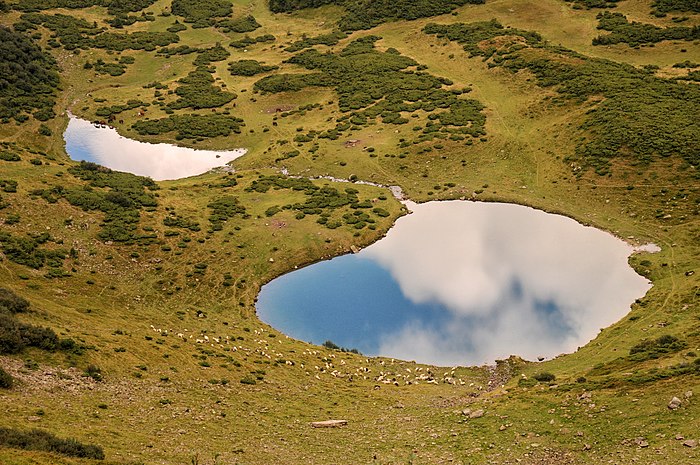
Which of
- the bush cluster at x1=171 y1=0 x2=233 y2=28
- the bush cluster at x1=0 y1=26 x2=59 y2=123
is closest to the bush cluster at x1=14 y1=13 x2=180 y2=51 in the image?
the bush cluster at x1=171 y1=0 x2=233 y2=28

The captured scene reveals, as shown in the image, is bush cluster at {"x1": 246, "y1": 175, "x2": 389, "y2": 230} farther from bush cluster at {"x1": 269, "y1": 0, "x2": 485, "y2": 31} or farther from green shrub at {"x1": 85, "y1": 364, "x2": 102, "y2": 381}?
bush cluster at {"x1": 269, "y1": 0, "x2": 485, "y2": 31}

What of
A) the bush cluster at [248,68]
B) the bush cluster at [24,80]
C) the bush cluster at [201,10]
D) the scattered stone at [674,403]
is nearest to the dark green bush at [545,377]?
the scattered stone at [674,403]

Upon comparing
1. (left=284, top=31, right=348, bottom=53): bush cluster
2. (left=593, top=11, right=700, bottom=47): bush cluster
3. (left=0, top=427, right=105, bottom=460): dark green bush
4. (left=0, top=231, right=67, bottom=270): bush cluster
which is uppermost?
(left=593, top=11, right=700, bottom=47): bush cluster

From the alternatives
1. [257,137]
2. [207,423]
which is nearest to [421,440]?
[207,423]

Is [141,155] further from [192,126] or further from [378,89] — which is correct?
[378,89]

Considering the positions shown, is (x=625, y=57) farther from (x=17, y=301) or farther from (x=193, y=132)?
(x=17, y=301)

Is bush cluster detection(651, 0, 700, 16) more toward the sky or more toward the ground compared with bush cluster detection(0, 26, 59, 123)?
more toward the sky

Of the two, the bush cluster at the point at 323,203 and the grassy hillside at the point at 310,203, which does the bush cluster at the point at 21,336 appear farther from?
the bush cluster at the point at 323,203
